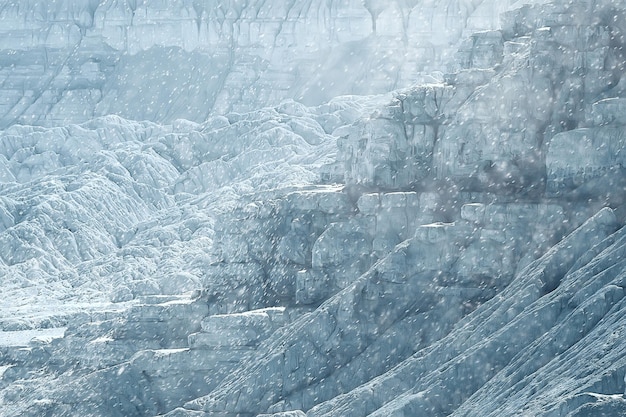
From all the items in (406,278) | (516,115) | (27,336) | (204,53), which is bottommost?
(204,53)

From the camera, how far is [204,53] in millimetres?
134875

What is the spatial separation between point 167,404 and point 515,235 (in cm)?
1112

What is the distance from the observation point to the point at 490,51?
62656mm

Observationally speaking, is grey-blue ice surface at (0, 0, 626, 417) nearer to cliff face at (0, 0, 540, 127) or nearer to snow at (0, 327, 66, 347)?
snow at (0, 327, 66, 347)

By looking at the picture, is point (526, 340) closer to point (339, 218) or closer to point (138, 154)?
point (339, 218)

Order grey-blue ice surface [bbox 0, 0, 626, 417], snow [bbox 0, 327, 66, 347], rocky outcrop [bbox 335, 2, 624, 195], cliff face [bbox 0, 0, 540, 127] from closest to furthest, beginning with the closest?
1. grey-blue ice surface [bbox 0, 0, 626, 417]
2. rocky outcrop [bbox 335, 2, 624, 195]
3. snow [bbox 0, 327, 66, 347]
4. cliff face [bbox 0, 0, 540, 127]

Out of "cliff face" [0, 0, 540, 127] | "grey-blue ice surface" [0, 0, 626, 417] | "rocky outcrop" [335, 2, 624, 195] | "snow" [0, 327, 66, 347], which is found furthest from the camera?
"cliff face" [0, 0, 540, 127]

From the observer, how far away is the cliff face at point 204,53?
4973 inches

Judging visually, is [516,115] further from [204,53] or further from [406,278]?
[204,53]

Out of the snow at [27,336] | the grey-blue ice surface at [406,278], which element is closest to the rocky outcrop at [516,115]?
the grey-blue ice surface at [406,278]

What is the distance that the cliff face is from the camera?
414 feet

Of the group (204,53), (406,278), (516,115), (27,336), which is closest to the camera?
(406,278)

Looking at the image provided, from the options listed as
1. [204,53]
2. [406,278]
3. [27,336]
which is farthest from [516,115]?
[204,53]

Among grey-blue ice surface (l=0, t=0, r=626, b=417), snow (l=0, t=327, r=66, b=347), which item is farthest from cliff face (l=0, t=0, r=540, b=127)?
snow (l=0, t=327, r=66, b=347)
